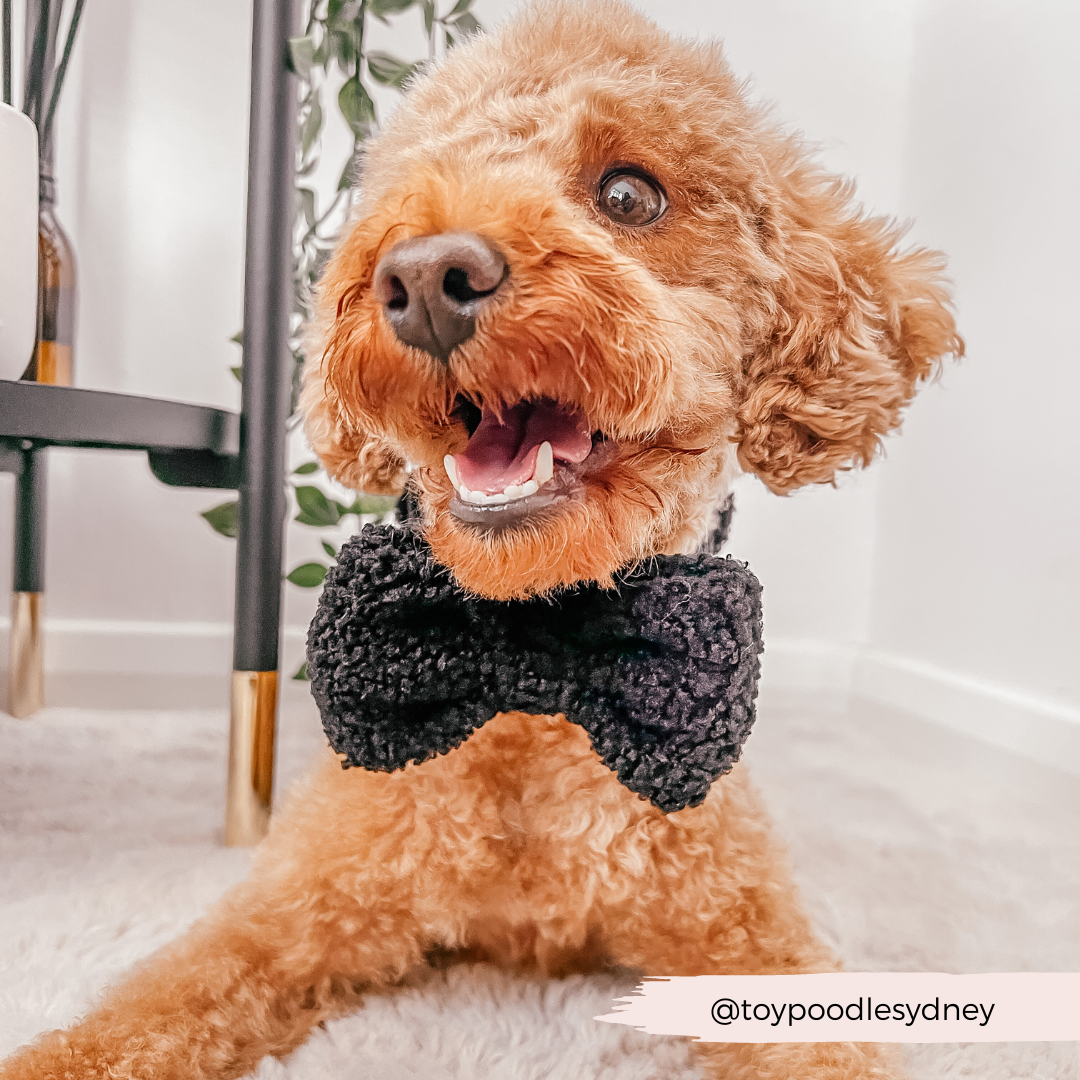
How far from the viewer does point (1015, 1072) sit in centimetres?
48

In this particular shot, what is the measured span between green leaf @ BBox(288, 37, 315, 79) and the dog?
26 centimetres

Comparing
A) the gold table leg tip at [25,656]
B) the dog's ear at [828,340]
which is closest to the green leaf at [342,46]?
the dog's ear at [828,340]

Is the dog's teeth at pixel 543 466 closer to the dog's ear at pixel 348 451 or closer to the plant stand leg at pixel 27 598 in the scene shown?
the dog's ear at pixel 348 451

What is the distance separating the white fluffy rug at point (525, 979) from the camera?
49 cm

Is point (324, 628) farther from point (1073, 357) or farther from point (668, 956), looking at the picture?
point (1073, 357)

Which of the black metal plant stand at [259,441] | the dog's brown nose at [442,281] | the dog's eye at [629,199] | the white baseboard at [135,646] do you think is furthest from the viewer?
the white baseboard at [135,646]

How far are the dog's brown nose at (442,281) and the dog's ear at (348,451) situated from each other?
0.15 metres

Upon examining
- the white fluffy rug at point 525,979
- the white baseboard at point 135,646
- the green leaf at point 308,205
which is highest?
the green leaf at point 308,205

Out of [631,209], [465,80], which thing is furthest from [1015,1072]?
[465,80]

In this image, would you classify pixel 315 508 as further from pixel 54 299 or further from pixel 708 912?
pixel 708 912

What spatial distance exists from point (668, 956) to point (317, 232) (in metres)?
0.92

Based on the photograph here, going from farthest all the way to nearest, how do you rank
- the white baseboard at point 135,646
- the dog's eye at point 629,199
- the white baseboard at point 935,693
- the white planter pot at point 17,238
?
the white baseboard at point 135,646, the white baseboard at point 935,693, the white planter pot at point 17,238, the dog's eye at point 629,199

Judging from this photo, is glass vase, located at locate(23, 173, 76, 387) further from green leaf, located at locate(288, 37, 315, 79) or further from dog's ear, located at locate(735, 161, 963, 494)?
dog's ear, located at locate(735, 161, 963, 494)

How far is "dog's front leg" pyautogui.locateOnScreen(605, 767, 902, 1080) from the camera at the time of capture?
0.47m
